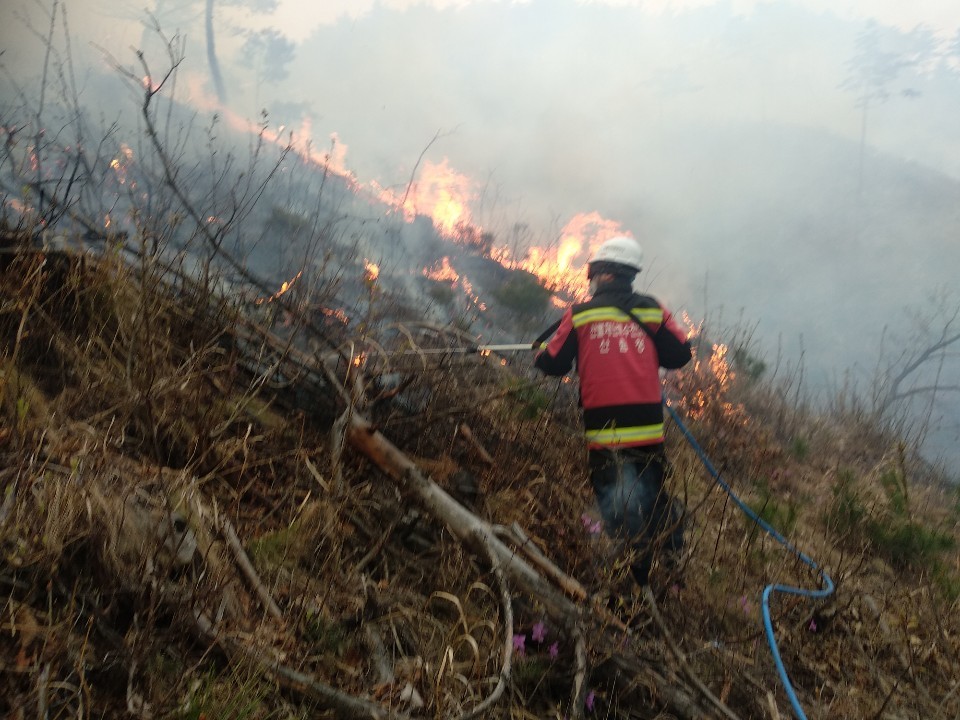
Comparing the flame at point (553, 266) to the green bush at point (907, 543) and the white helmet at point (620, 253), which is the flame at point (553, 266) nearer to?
the white helmet at point (620, 253)

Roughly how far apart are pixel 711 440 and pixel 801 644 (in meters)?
3.15

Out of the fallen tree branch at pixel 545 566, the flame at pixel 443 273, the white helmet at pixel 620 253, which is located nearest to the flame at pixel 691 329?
the white helmet at pixel 620 253

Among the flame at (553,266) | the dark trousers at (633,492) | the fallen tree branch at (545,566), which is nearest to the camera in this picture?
the fallen tree branch at (545,566)

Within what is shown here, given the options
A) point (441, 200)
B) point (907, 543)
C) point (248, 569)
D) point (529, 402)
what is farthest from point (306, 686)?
point (441, 200)

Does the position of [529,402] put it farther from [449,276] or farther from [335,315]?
[449,276]

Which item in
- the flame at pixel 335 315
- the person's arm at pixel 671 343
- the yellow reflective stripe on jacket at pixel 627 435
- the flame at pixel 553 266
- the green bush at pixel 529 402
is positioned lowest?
the green bush at pixel 529 402

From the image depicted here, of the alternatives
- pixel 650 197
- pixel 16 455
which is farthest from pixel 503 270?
pixel 650 197

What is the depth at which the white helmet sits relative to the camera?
369cm

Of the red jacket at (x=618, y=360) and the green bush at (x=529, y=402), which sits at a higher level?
the red jacket at (x=618, y=360)

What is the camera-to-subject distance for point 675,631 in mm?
2705

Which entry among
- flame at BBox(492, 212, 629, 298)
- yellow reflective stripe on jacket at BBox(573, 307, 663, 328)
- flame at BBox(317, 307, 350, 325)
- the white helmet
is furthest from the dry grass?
flame at BBox(492, 212, 629, 298)

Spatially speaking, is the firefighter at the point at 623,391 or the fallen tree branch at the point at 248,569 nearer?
the fallen tree branch at the point at 248,569

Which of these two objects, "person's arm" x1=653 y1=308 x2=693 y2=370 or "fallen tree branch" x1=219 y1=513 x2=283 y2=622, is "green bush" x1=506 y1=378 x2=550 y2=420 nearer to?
"person's arm" x1=653 y1=308 x2=693 y2=370

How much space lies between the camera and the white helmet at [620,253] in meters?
3.69
